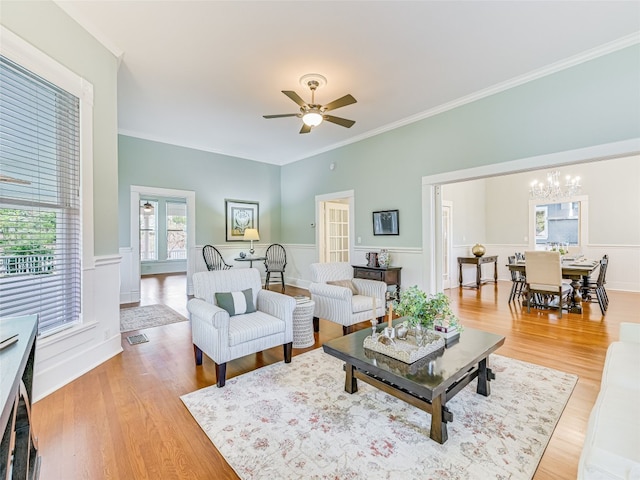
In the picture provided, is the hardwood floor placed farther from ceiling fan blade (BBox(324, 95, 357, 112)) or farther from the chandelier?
the chandelier

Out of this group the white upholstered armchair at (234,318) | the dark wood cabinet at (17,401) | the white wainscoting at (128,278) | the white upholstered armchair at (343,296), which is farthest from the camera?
the white wainscoting at (128,278)

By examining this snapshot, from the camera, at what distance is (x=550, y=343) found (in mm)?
3379

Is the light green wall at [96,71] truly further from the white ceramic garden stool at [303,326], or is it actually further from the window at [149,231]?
the window at [149,231]

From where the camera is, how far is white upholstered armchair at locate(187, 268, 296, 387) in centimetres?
244

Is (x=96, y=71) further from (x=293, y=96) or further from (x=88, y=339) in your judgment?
(x=88, y=339)

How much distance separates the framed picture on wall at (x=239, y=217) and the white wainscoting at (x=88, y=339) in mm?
3751

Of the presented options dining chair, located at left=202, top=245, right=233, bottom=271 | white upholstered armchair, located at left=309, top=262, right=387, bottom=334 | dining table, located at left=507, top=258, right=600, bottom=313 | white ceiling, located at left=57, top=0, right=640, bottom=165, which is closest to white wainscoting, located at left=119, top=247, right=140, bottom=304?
dining chair, located at left=202, top=245, right=233, bottom=271

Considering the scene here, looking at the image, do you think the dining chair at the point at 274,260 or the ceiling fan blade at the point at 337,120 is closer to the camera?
the ceiling fan blade at the point at 337,120

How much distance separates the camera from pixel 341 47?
299cm

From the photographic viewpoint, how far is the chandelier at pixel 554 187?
6.87 m

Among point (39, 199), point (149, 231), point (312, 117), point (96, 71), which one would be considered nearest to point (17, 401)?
point (39, 199)

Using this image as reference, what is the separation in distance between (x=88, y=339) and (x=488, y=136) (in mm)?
5149

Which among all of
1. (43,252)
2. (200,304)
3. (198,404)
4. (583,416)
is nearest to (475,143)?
(583,416)

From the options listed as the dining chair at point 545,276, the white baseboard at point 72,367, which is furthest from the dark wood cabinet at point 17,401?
the dining chair at point 545,276
